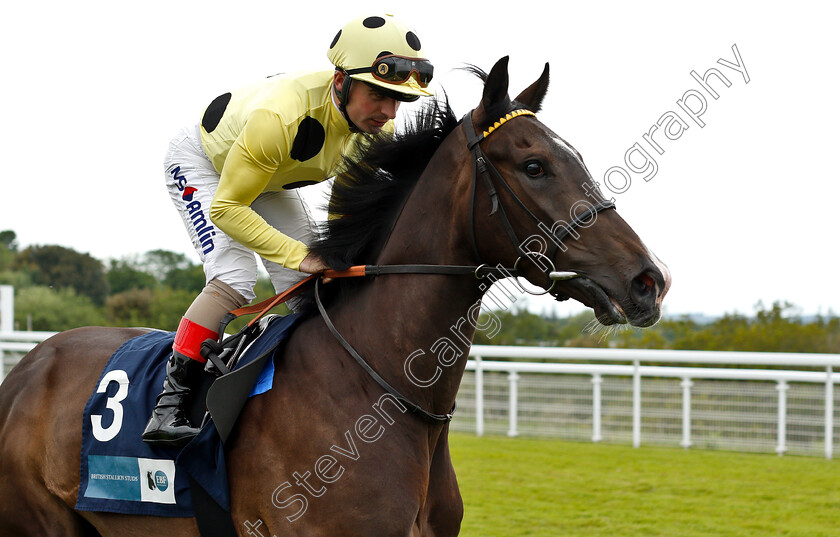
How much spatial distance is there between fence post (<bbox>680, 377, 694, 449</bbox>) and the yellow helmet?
20.3ft

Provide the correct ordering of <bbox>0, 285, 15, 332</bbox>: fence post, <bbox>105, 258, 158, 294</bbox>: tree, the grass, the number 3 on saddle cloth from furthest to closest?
<bbox>105, 258, 158, 294</bbox>: tree
<bbox>0, 285, 15, 332</bbox>: fence post
the grass
the number 3 on saddle cloth

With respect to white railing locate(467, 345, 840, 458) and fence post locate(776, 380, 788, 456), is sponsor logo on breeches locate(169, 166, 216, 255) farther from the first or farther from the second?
fence post locate(776, 380, 788, 456)

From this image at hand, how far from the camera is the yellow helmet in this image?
9.08ft

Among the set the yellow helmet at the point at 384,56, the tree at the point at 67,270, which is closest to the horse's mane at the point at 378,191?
the yellow helmet at the point at 384,56

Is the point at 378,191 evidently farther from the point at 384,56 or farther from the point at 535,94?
the point at 535,94

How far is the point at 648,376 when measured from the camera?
9000 mm

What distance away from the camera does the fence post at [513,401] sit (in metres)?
9.16

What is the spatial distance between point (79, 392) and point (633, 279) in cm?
220

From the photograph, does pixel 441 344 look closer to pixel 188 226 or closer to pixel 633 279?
pixel 633 279

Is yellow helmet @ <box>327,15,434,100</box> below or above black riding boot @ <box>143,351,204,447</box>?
above

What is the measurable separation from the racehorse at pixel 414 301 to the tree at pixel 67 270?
48.4ft

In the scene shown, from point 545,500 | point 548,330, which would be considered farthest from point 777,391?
point 548,330

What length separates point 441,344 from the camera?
2562mm

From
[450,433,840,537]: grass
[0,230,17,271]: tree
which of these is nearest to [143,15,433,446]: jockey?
[450,433,840,537]: grass
